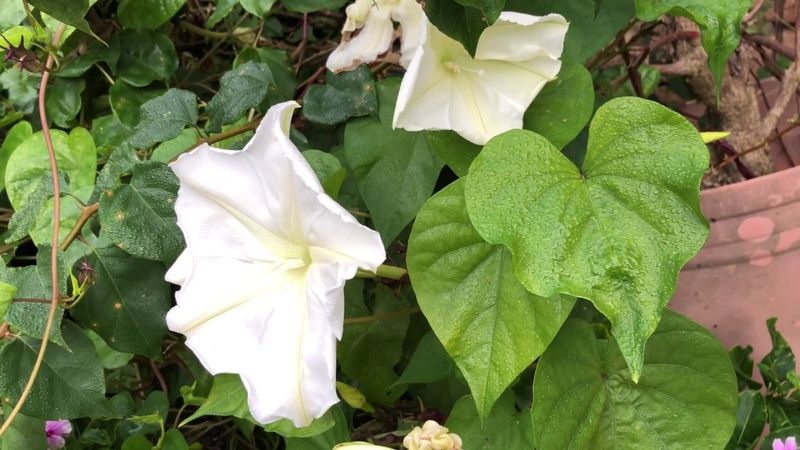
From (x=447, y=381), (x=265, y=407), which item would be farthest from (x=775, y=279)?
(x=265, y=407)

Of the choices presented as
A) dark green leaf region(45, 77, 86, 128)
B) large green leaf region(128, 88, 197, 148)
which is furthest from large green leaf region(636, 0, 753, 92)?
A: dark green leaf region(45, 77, 86, 128)

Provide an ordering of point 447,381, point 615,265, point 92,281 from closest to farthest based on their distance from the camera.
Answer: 1. point 615,265
2. point 92,281
3. point 447,381

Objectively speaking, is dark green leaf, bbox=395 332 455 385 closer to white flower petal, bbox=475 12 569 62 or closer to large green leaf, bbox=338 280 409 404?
large green leaf, bbox=338 280 409 404

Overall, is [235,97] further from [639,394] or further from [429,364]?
[639,394]

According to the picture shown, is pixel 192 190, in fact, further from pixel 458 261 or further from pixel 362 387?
pixel 362 387

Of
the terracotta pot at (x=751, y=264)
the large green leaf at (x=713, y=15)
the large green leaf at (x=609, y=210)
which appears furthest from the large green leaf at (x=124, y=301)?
the terracotta pot at (x=751, y=264)

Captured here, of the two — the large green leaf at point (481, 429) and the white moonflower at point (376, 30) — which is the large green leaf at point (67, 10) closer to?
the white moonflower at point (376, 30)

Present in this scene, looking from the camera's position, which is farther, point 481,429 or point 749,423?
point 749,423

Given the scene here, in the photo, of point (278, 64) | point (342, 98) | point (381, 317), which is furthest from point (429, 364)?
point (278, 64)
